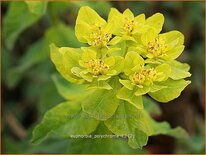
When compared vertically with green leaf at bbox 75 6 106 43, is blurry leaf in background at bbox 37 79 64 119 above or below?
below

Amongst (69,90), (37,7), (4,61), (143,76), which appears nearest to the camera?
(143,76)

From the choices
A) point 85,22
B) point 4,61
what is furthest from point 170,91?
point 4,61

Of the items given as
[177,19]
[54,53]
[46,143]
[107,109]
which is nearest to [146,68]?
[107,109]

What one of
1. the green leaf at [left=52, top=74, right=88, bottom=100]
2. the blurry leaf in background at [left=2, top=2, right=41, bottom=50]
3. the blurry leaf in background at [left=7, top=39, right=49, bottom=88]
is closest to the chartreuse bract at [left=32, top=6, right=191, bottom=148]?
the green leaf at [left=52, top=74, right=88, bottom=100]

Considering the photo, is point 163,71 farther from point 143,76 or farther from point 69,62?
point 69,62

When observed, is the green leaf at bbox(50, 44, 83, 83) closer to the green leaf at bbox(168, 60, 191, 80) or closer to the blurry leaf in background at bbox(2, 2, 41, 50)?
the green leaf at bbox(168, 60, 191, 80)

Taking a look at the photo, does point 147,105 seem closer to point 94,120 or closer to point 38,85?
point 94,120

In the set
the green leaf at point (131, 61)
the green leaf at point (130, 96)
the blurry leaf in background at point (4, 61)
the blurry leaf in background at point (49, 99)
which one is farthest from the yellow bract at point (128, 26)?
the blurry leaf in background at point (4, 61)
